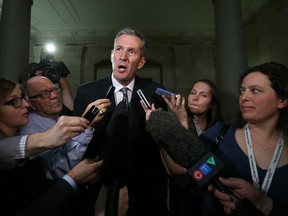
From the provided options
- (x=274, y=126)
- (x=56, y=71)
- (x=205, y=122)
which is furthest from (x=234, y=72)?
(x=56, y=71)

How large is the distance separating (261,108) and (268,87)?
15cm

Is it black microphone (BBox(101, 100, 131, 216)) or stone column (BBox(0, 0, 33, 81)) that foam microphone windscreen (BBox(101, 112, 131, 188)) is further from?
stone column (BBox(0, 0, 33, 81))

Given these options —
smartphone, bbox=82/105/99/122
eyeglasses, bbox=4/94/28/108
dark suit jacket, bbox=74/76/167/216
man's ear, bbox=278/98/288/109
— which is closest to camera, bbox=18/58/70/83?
dark suit jacket, bbox=74/76/167/216

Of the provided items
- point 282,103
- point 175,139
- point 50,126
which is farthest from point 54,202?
point 282,103

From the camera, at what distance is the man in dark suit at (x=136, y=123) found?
157 centimetres

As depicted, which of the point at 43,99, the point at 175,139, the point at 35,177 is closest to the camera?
the point at 175,139

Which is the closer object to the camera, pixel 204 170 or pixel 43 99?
pixel 204 170

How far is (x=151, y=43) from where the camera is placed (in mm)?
8625

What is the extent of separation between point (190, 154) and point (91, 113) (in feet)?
1.50

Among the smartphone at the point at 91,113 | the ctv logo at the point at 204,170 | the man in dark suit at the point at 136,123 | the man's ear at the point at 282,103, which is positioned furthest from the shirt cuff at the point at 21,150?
the man's ear at the point at 282,103

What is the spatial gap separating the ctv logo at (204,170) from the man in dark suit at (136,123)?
0.75 m

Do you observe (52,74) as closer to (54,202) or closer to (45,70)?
(45,70)

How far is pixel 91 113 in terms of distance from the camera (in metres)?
1.04

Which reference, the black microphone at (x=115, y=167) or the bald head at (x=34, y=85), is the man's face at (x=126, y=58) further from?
the black microphone at (x=115, y=167)
